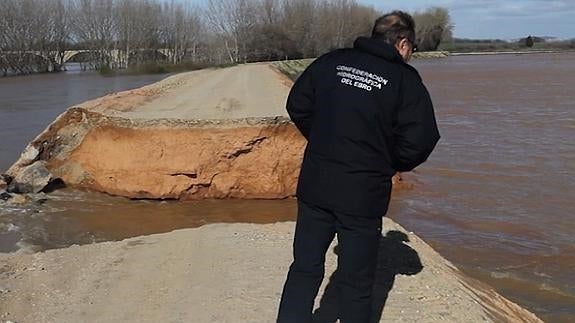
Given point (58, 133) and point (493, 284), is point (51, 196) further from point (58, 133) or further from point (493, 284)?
point (493, 284)

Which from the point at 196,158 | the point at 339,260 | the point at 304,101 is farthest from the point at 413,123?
the point at 196,158

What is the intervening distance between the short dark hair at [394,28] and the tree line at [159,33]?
7361cm

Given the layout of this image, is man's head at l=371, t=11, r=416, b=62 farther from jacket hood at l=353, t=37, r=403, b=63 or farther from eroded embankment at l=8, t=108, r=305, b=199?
eroded embankment at l=8, t=108, r=305, b=199

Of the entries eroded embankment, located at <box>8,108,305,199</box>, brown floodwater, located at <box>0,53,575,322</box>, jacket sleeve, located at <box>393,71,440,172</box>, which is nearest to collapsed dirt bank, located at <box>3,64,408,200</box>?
eroded embankment, located at <box>8,108,305,199</box>

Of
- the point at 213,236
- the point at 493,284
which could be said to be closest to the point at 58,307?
the point at 213,236

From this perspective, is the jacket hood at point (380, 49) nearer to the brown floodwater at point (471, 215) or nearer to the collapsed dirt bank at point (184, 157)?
the brown floodwater at point (471, 215)

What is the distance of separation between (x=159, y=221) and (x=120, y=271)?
14.6 ft

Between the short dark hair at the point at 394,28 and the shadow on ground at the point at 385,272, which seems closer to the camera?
the short dark hair at the point at 394,28

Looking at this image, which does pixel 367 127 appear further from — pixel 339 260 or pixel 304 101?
pixel 339 260

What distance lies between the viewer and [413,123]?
3738 mm

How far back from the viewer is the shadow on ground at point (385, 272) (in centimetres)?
508

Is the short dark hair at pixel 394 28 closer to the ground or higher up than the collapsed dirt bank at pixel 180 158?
higher up

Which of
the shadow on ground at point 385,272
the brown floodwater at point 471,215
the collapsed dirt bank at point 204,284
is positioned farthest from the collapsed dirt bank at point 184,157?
the shadow on ground at point 385,272

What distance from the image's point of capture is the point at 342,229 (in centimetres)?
388
